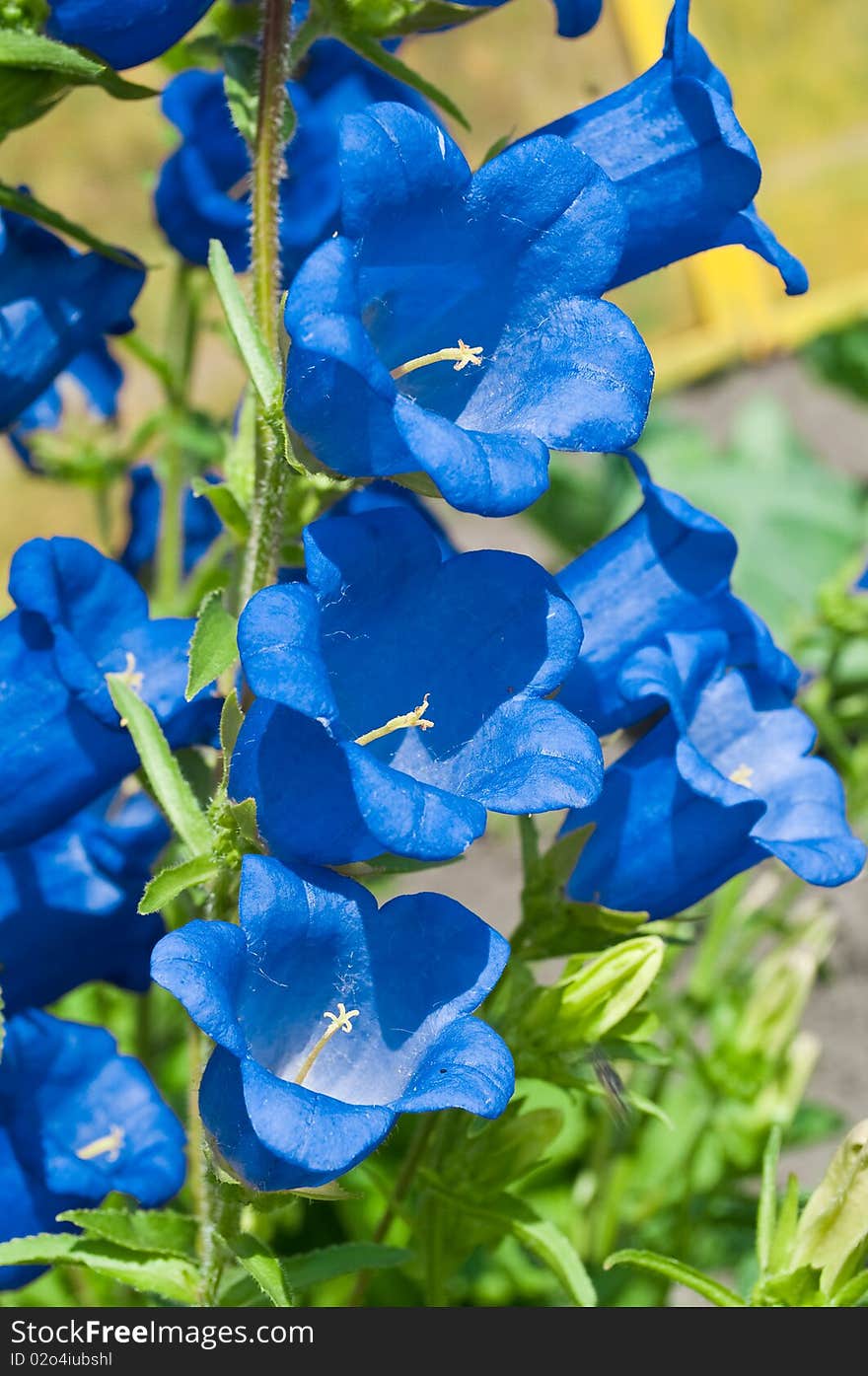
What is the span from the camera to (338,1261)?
1472mm

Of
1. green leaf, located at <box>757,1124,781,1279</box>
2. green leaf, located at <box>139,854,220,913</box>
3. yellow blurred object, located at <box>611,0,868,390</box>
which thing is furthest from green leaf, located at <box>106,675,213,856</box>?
yellow blurred object, located at <box>611,0,868,390</box>

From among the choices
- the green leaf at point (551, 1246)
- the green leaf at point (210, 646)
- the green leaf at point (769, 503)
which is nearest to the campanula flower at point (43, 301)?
the green leaf at point (210, 646)

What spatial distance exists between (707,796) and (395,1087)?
15.8 inches

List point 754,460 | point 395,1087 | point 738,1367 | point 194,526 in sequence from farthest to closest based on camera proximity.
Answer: point 754,460
point 194,526
point 738,1367
point 395,1087

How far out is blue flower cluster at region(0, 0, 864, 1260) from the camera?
1114mm

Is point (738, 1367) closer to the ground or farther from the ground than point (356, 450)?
closer to the ground

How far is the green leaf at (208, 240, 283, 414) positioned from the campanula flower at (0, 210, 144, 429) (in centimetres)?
36

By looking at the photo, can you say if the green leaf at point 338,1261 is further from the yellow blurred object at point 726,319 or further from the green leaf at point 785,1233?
the yellow blurred object at point 726,319

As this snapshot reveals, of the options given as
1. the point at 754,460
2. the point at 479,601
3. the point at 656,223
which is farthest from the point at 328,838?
the point at 754,460

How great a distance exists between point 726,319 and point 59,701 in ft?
19.7

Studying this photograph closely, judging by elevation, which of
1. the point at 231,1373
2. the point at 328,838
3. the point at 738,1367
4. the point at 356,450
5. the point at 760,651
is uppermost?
the point at 356,450

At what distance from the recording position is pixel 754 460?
19.1 ft

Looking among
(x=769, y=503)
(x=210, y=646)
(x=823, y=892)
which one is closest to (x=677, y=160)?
(x=210, y=646)

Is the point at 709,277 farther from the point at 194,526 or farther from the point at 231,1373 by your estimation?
the point at 231,1373
